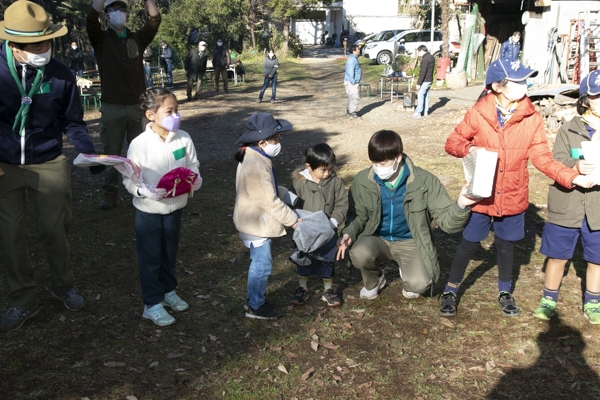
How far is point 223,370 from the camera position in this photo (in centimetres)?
393

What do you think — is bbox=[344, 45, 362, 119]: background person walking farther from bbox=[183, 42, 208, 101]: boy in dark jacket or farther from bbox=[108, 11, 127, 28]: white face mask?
bbox=[108, 11, 127, 28]: white face mask

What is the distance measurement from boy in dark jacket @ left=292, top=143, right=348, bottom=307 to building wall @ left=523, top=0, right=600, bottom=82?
12025 millimetres

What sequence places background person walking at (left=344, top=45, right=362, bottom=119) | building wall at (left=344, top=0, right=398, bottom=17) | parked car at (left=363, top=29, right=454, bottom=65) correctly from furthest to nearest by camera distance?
building wall at (left=344, top=0, right=398, bottom=17), parked car at (left=363, top=29, right=454, bottom=65), background person walking at (left=344, top=45, right=362, bottom=119)

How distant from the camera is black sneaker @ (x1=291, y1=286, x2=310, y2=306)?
A: 4.84m

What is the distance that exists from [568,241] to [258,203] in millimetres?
2400

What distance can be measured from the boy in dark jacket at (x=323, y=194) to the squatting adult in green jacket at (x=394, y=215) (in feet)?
0.49

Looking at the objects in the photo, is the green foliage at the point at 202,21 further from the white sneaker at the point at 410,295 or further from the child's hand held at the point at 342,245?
the child's hand held at the point at 342,245

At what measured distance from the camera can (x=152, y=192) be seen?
13.4ft

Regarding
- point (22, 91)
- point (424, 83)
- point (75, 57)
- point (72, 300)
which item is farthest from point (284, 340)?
point (75, 57)

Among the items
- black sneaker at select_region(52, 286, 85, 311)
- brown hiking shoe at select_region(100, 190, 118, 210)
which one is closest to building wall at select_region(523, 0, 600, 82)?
brown hiking shoe at select_region(100, 190, 118, 210)

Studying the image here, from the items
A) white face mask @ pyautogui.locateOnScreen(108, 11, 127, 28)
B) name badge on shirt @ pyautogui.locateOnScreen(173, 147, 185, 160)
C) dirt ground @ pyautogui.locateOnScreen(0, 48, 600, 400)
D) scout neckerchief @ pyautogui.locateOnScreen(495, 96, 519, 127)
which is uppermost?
white face mask @ pyautogui.locateOnScreen(108, 11, 127, 28)

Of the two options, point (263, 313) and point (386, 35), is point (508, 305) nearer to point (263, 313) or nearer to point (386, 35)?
point (263, 313)

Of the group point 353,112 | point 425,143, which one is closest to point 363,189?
point 425,143

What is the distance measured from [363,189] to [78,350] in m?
2.48
